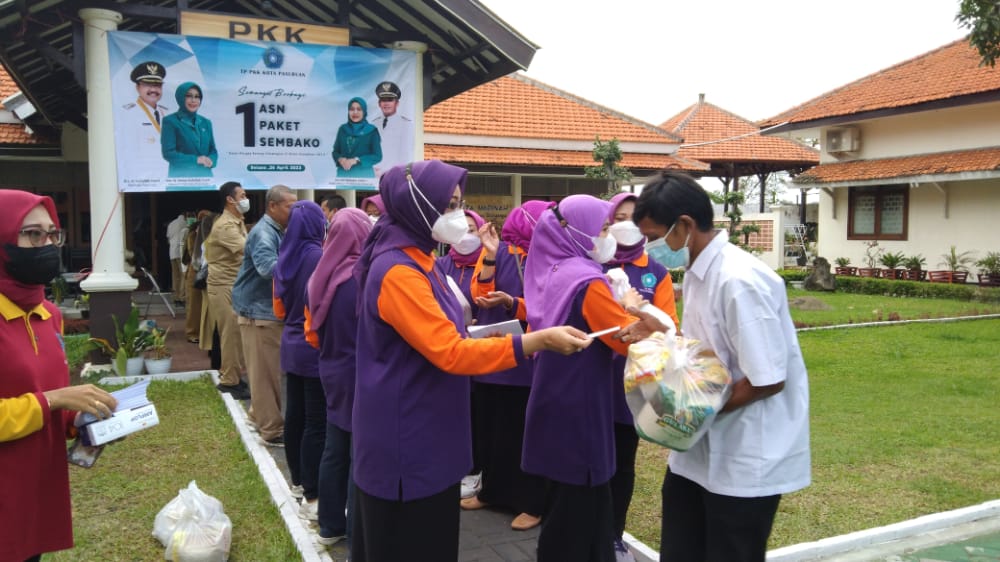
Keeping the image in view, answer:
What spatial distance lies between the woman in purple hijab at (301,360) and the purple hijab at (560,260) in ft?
4.79

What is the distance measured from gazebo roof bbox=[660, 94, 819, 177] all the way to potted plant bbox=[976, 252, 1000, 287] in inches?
283

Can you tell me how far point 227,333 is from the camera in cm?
Answer: 721

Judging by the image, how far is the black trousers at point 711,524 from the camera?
8.37 ft

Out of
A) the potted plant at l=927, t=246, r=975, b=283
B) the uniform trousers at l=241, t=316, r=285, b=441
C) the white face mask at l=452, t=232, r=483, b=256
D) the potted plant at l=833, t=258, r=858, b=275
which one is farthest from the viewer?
the potted plant at l=833, t=258, r=858, b=275

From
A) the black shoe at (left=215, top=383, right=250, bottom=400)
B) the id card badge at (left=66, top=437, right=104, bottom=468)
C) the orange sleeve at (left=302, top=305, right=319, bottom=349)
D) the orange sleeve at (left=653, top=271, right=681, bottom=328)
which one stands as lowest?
the black shoe at (left=215, top=383, right=250, bottom=400)

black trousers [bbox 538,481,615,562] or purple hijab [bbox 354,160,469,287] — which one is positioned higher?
purple hijab [bbox 354,160,469,287]

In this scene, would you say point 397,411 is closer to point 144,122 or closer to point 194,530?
point 194,530

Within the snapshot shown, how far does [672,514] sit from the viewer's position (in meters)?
2.85

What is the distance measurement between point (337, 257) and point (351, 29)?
5.27 m

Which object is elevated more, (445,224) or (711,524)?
(445,224)

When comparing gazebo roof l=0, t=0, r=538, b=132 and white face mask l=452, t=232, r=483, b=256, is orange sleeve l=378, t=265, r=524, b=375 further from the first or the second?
gazebo roof l=0, t=0, r=538, b=132

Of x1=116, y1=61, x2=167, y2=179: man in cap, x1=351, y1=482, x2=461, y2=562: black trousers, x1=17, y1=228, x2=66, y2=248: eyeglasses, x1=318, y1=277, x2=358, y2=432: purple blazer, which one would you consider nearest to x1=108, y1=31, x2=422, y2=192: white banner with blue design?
x1=116, y1=61, x2=167, y2=179: man in cap

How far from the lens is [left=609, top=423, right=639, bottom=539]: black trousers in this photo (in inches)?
149

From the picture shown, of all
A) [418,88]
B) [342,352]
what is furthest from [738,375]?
[418,88]
